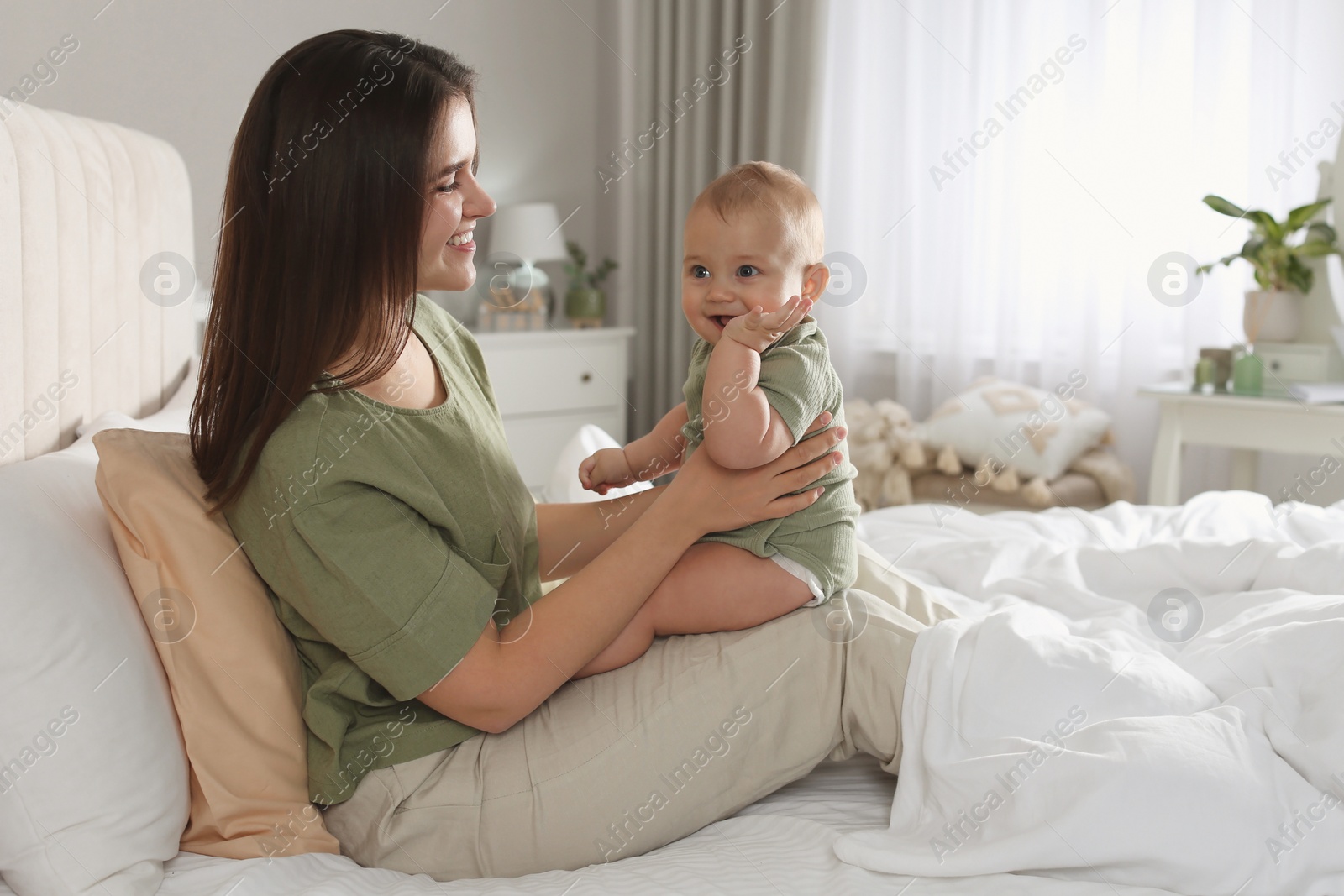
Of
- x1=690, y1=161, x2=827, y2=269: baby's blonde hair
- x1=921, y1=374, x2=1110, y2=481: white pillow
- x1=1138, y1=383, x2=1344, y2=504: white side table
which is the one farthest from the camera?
x1=921, y1=374, x2=1110, y2=481: white pillow

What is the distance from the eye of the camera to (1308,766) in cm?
87

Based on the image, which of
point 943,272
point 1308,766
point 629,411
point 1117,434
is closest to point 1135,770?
point 1308,766

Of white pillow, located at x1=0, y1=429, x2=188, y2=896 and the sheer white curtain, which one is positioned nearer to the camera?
white pillow, located at x1=0, y1=429, x2=188, y2=896

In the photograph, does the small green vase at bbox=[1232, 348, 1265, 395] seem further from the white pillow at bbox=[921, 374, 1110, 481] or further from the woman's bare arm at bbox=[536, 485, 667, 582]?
the woman's bare arm at bbox=[536, 485, 667, 582]

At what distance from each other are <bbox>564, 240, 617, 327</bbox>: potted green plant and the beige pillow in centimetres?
303

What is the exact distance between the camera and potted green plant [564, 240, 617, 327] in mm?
3953

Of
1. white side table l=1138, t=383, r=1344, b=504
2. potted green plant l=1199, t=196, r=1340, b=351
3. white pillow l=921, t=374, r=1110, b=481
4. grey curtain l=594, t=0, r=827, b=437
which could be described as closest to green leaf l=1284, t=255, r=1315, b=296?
potted green plant l=1199, t=196, r=1340, b=351

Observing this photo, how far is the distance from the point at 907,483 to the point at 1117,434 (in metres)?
0.79

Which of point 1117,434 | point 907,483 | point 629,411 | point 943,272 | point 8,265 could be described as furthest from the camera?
point 629,411

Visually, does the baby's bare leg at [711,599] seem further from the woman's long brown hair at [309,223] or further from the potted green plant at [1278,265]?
the potted green plant at [1278,265]

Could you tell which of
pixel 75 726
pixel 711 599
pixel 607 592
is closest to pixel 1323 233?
pixel 711 599

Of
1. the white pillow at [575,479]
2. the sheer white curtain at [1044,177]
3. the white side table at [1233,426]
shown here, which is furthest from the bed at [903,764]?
the sheer white curtain at [1044,177]

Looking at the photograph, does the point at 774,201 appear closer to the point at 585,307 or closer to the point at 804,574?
the point at 804,574

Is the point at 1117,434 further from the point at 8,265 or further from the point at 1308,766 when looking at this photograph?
the point at 8,265
